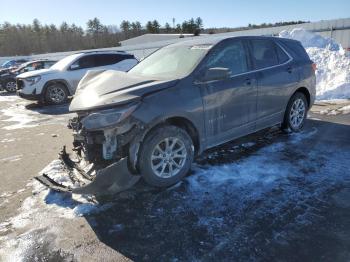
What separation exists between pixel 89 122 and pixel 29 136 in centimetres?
448

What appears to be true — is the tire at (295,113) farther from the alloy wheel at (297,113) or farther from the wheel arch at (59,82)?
the wheel arch at (59,82)

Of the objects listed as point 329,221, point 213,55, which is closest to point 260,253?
point 329,221

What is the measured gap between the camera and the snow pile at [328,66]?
10039 millimetres

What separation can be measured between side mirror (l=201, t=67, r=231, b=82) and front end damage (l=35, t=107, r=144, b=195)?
116 cm

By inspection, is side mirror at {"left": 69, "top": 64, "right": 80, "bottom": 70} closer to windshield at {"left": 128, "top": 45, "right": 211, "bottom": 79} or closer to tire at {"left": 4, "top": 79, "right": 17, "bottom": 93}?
windshield at {"left": 128, "top": 45, "right": 211, "bottom": 79}

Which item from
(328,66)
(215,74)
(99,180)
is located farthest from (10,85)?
(99,180)

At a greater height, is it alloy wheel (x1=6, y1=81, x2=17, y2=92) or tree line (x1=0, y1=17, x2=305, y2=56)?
tree line (x1=0, y1=17, x2=305, y2=56)

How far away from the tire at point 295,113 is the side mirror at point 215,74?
2201 mm

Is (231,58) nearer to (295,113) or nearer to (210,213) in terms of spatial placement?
(295,113)

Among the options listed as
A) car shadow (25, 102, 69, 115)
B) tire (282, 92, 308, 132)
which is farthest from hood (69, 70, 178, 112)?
car shadow (25, 102, 69, 115)

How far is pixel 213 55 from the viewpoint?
479 centimetres

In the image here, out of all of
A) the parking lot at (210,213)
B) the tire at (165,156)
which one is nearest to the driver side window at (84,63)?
the parking lot at (210,213)

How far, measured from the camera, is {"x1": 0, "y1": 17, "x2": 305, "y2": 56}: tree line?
77125 mm

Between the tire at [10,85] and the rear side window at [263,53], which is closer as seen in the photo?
the rear side window at [263,53]
